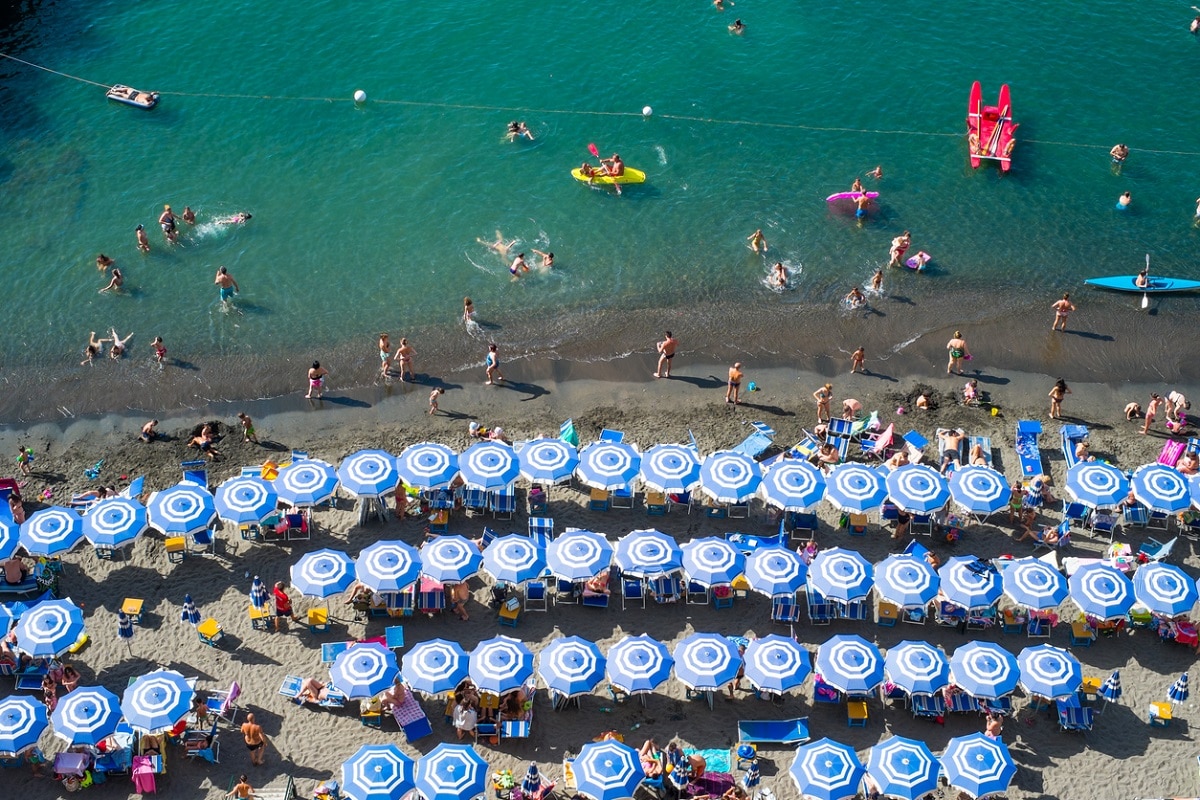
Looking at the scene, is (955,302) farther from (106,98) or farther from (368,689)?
(106,98)

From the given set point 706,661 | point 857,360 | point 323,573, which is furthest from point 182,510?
point 857,360

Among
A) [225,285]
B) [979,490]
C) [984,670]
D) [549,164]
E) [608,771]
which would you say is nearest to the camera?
[608,771]

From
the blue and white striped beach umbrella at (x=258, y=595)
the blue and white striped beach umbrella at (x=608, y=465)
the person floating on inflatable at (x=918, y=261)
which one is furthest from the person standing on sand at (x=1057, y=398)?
the blue and white striped beach umbrella at (x=258, y=595)

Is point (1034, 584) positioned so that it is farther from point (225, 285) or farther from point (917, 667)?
point (225, 285)

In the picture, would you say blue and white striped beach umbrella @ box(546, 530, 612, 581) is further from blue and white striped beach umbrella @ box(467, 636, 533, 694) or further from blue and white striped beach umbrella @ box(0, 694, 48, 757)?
blue and white striped beach umbrella @ box(0, 694, 48, 757)

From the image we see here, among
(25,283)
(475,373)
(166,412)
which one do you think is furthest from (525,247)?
(25,283)

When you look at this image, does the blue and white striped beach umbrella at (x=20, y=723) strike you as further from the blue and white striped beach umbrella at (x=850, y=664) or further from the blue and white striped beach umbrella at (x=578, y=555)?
the blue and white striped beach umbrella at (x=850, y=664)
